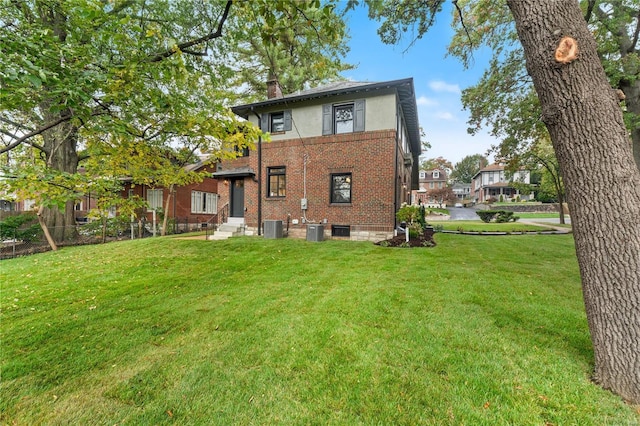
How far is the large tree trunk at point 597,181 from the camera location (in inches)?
81.4

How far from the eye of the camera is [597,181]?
2139 millimetres

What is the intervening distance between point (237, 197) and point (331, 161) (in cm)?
561

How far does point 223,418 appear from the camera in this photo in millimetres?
1929

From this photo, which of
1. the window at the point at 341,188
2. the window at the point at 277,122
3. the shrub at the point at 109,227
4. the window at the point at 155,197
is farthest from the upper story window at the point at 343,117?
the window at the point at 155,197

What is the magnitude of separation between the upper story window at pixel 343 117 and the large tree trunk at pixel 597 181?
8.81 m

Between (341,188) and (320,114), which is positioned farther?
(320,114)

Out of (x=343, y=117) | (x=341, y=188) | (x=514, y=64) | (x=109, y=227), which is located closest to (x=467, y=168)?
(x=514, y=64)

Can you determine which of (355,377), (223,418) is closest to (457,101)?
(355,377)

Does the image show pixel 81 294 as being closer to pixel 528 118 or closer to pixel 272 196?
pixel 272 196

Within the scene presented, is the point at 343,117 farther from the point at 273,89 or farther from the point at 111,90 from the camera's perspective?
the point at 111,90

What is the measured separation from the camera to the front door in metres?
13.6

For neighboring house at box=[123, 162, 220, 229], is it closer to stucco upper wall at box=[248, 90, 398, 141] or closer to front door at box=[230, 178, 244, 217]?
front door at box=[230, 178, 244, 217]

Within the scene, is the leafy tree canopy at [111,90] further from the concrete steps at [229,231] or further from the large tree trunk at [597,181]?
the concrete steps at [229,231]

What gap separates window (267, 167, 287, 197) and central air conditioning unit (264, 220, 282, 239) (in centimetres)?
162
